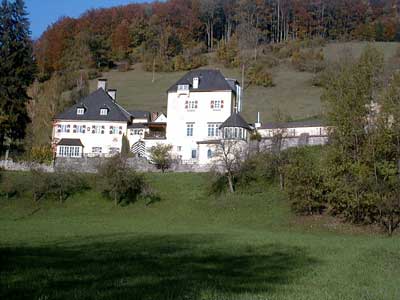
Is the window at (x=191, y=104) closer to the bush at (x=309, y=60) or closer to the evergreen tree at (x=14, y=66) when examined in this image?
the evergreen tree at (x=14, y=66)

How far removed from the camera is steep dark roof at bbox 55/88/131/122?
7062cm

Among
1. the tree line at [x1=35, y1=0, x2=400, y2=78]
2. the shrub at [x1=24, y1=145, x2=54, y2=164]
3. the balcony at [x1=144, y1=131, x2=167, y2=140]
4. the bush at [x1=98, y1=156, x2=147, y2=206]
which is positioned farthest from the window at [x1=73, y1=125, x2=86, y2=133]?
the tree line at [x1=35, y1=0, x2=400, y2=78]

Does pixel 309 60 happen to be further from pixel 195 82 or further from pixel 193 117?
pixel 193 117

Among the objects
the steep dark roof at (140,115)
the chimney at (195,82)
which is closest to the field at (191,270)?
the chimney at (195,82)

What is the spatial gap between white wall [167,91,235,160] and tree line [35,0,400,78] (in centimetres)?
→ 4901

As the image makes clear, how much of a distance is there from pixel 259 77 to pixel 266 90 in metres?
4.10

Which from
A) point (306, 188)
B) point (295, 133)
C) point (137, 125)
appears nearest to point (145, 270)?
point (306, 188)

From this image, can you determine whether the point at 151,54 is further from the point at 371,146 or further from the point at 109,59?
the point at 371,146

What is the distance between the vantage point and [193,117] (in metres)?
67.2

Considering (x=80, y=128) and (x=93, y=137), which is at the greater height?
(x=80, y=128)

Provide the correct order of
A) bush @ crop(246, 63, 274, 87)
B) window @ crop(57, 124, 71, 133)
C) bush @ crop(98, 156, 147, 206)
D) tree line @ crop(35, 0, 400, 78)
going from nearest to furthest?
bush @ crop(98, 156, 147, 206) < window @ crop(57, 124, 71, 133) < bush @ crop(246, 63, 274, 87) < tree line @ crop(35, 0, 400, 78)

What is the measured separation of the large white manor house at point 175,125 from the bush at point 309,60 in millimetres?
41800

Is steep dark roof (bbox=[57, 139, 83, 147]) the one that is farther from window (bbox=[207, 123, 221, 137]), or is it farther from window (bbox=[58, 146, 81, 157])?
window (bbox=[207, 123, 221, 137])

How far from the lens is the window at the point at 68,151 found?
67.6 m
